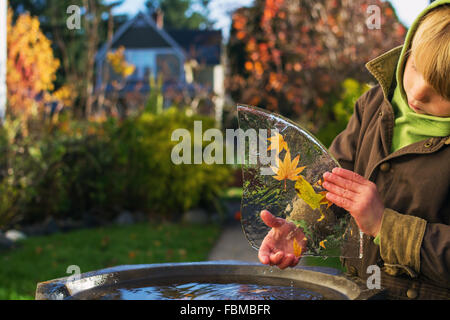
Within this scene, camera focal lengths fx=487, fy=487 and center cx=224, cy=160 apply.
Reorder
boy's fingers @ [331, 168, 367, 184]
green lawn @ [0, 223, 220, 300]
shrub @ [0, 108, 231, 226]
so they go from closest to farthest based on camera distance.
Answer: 1. boy's fingers @ [331, 168, 367, 184]
2. green lawn @ [0, 223, 220, 300]
3. shrub @ [0, 108, 231, 226]

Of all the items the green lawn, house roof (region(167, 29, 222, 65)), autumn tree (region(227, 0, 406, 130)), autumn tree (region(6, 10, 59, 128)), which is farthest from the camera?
house roof (region(167, 29, 222, 65))

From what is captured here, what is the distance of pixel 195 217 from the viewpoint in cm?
677

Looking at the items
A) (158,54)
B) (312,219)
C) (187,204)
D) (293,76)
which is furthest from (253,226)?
(158,54)

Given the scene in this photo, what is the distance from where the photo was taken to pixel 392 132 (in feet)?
5.16

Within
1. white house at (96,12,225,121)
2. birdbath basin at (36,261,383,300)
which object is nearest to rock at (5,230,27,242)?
birdbath basin at (36,261,383,300)

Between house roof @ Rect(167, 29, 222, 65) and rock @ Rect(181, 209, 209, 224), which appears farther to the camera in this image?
Result: house roof @ Rect(167, 29, 222, 65)

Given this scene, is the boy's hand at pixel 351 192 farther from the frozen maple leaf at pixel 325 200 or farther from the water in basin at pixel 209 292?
the water in basin at pixel 209 292

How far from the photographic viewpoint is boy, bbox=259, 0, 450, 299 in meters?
1.31

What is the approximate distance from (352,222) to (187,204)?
5395 mm

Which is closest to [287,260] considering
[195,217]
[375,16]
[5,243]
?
[5,243]

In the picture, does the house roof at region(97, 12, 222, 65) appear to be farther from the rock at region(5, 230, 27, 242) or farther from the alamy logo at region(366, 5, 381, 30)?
the rock at region(5, 230, 27, 242)

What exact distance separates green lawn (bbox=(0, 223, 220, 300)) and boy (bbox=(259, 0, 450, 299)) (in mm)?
2972

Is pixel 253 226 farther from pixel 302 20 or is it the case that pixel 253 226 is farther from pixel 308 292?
pixel 302 20
